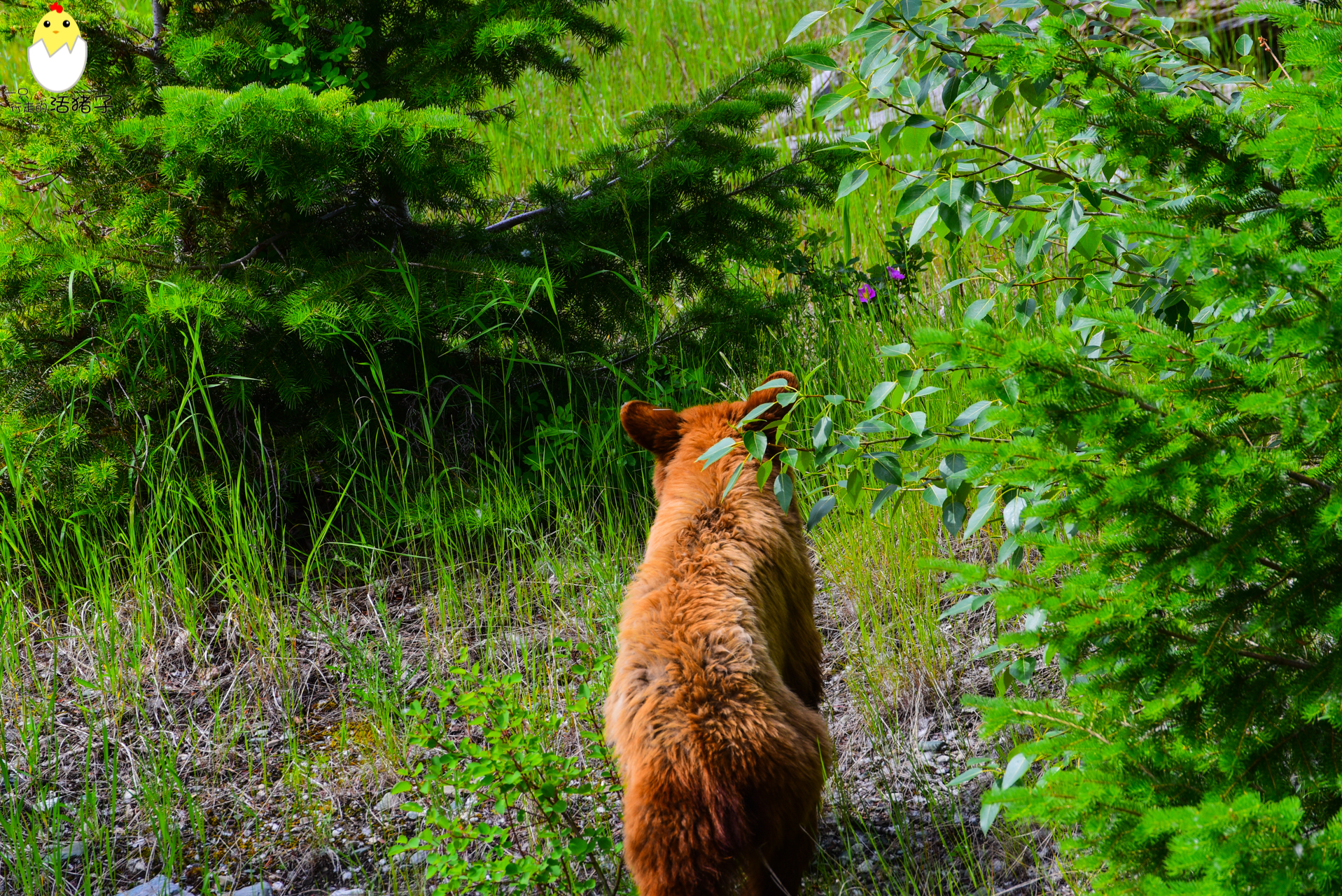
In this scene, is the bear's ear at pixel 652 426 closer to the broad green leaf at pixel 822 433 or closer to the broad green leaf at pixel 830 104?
→ the broad green leaf at pixel 822 433

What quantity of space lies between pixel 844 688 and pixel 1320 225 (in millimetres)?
2364

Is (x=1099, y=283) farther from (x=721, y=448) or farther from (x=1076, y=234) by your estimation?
(x=721, y=448)

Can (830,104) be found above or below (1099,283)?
above

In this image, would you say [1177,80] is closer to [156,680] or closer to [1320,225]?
[1320,225]

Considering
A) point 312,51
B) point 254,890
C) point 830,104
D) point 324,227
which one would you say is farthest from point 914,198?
point 312,51

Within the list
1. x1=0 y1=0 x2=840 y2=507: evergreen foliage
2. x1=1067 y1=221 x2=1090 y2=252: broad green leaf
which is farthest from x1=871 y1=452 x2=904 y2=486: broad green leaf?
x1=0 y1=0 x2=840 y2=507: evergreen foliage

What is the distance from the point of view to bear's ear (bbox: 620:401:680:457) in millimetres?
3016

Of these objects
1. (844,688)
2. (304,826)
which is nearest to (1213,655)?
(844,688)

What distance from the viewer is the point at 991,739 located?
3.04 m

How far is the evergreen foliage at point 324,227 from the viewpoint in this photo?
12.3 ft

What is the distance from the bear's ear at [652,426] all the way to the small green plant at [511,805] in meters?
0.72

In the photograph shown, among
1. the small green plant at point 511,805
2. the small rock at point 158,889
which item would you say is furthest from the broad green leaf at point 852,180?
the small rock at point 158,889

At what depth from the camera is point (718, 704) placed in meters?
2.19

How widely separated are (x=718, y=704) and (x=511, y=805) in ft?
2.62
